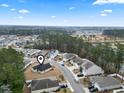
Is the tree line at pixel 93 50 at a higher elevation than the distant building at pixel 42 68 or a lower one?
higher

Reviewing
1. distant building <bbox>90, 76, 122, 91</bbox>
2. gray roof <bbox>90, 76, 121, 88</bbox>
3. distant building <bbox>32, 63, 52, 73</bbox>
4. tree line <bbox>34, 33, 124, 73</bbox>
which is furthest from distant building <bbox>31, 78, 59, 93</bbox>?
tree line <bbox>34, 33, 124, 73</bbox>

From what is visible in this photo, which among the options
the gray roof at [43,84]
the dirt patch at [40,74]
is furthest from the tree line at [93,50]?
the gray roof at [43,84]

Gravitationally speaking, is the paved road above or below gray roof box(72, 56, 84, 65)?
below

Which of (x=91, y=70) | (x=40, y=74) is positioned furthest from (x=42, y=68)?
(x=91, y=70)

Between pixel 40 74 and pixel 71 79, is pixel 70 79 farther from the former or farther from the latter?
pixel 40 74

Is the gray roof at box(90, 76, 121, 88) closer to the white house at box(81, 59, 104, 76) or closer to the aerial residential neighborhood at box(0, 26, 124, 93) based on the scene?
the aerial residential neighborhood at box(0, 26, 124, 93)

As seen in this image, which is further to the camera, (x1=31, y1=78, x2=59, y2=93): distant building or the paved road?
the paved road

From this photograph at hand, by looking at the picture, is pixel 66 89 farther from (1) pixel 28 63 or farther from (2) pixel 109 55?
(1) pixel 28 63

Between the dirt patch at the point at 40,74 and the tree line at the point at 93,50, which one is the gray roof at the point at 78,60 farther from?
the dirt patch at the point at 40,74

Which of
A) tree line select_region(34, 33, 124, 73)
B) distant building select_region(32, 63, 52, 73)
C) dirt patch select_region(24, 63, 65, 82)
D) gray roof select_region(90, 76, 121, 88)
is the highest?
tree line select_region(34, 33, 124, 73)

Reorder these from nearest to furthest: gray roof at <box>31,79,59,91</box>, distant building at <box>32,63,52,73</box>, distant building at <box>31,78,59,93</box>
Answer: distant building at <box>31,78,59,93</box>
gray roof at <box>31,79,59,91</box>
distant building at <box>32,63,52,73</box>
